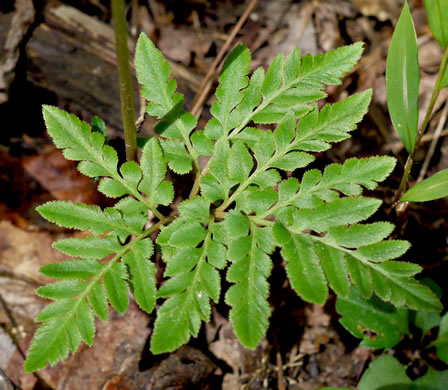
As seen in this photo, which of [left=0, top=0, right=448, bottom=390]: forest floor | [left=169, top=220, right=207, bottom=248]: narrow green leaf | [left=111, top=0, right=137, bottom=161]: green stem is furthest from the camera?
[left=0, top=0, right=448, bottom=390]: forest floor

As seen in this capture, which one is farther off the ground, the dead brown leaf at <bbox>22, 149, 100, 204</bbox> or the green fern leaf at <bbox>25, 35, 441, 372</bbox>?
the green fern leaf at <bbox>25, 35, 441, 372</bbox>

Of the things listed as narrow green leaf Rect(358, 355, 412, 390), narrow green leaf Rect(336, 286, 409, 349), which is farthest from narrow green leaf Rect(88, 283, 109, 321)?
narrow green leaf Rect(358, 355, 412, 390)

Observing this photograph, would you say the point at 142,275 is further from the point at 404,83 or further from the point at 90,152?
the point at 404,83

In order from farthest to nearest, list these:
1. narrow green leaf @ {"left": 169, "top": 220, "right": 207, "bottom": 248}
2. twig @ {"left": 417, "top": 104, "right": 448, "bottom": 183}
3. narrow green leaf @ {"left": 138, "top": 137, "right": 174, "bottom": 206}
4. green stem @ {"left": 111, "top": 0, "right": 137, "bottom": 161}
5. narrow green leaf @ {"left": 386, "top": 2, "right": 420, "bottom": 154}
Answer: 1. twig @ {"left": 417, "top": 104, "right": 448, "bottom": 183}
2. narrow green leaf @ {"left": 386, "top": 2, "right": 420, "bottom": 154}
3. narrow green leaf @ {"left": 138, "top": 137, "right": 174, "bottom": 206}
4. narrow green leaf @ {"left": 169, "top": 220, "right": 207, "bottom": 248}
5. green stem @ {"left": 111, "top": 0, "right": 137, "bottom": 161}

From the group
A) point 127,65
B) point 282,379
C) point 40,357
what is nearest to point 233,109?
point 127,65

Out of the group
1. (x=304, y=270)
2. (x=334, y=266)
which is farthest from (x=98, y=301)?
(x=334, y=266)

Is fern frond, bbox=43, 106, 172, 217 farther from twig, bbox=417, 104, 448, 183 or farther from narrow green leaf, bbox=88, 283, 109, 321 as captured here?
twig, bbox=417, 104, 448, 183
